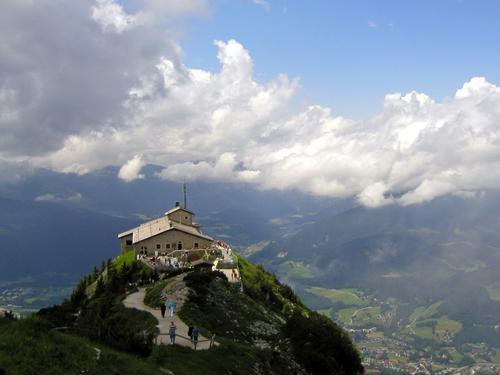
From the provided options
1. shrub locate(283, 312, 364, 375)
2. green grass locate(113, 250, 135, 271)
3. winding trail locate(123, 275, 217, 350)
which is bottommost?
shrub locate(283, 312, 364, 375)

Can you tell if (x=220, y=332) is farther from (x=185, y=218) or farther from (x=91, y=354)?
(x=185, y=218)

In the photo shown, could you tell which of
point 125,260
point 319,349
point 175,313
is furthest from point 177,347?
point 125,260

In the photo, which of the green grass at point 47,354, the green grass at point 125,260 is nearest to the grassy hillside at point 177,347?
the green grass at point 47,354

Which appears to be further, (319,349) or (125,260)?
(125,260)

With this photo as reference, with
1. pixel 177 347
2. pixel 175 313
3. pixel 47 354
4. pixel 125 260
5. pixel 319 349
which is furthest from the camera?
pixel 125 260

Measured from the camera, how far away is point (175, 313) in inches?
1871

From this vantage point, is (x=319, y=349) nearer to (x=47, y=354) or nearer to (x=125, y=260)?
(x=47, y=354)

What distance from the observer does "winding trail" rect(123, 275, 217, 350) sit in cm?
3647

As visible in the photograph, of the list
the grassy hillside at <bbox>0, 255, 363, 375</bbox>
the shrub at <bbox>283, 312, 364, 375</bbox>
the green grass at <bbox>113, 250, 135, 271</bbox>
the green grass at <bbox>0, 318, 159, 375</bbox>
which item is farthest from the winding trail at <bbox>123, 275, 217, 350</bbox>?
the green grass at <bbox>113, 250, 135, 271</bbox>

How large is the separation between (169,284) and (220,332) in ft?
47.0

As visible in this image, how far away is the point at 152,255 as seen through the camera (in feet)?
285

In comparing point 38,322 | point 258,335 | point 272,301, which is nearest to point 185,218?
point 272,301

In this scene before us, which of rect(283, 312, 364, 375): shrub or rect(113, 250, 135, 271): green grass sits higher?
rect(113, 250, 135, 271): green grass

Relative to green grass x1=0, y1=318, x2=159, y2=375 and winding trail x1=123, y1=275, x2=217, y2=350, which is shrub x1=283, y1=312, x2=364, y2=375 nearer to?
winding trail x1=123, y1=275, x2=217, y2=350
